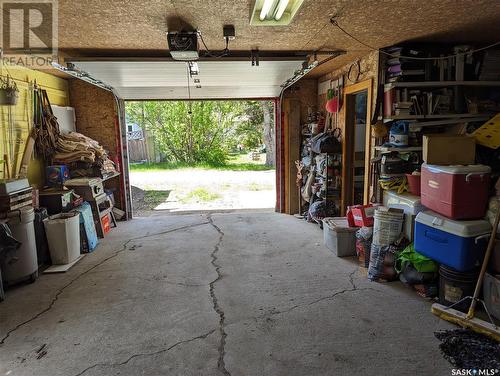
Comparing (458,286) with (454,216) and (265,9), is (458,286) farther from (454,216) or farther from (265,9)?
(265,9)

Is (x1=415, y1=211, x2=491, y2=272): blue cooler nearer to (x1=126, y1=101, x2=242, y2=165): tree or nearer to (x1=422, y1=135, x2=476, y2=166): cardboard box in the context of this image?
(x1=422, y1=135, x2=476, y2=166): cardboard box

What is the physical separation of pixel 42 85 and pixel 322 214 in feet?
15.6


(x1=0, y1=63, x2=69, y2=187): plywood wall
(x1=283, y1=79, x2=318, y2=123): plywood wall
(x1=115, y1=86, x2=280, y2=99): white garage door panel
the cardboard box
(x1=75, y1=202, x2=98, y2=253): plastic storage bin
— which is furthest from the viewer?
(x1=283, y1=79, x2=318, y2=123): plywood wall

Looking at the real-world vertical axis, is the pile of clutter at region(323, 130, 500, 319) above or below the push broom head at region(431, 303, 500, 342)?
above

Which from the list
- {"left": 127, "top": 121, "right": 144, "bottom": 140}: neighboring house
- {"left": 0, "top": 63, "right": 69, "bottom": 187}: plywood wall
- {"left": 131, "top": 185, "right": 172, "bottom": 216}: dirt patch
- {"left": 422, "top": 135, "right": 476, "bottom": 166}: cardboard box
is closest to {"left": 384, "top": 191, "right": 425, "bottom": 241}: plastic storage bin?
{"left": 422, "top": 135, "right": 476, "bottom": 166}: cardboard box

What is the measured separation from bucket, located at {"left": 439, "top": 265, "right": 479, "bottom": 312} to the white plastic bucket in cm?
397

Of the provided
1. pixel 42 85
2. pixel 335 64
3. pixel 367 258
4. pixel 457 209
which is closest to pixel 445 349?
pixel 457 209

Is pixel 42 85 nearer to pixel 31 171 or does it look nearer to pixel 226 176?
pixel 31 171

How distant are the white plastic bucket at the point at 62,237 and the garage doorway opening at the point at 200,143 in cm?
584

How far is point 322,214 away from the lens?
5.55 metres

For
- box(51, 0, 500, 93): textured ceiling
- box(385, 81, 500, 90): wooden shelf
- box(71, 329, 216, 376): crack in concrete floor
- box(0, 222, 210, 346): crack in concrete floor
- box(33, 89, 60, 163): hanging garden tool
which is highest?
box(51, 0, 500, 93): textured ceiling

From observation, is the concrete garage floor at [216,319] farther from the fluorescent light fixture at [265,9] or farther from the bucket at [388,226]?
the fluorescent light fixture at [265,9]

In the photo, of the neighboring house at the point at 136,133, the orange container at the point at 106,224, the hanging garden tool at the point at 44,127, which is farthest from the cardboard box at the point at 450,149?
the neighboring house at the point at 136,133

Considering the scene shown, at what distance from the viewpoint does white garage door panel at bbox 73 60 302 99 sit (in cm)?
426
